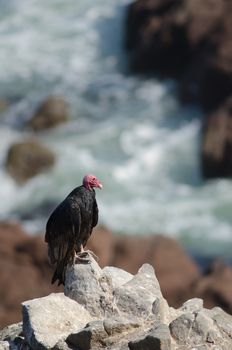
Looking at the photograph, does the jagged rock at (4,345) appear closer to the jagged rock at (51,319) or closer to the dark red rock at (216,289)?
the jagged rock at (51,319)

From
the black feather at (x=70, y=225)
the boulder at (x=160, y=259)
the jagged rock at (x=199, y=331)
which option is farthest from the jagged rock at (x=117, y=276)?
the boulder at (x=160, y=259)

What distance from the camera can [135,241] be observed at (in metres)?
27.3

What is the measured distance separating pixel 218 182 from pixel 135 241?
9233 millimetres

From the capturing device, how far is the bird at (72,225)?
42.4ft

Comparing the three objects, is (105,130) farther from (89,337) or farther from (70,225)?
(89,337)

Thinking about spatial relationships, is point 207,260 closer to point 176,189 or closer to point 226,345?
point 176,189

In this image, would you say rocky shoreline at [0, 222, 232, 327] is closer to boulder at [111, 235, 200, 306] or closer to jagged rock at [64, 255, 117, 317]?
boulder at [111, 235, 200, 306]

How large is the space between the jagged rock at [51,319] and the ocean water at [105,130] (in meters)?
18.6

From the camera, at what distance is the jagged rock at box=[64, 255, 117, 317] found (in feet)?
41.5

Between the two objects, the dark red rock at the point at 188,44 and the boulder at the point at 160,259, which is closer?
the boulder at the point at 160,259

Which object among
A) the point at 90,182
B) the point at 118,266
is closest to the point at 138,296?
the point at 90,182

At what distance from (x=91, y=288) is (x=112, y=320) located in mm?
953

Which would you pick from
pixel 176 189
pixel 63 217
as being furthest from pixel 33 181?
pixel 63 217

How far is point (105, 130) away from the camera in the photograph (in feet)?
131
